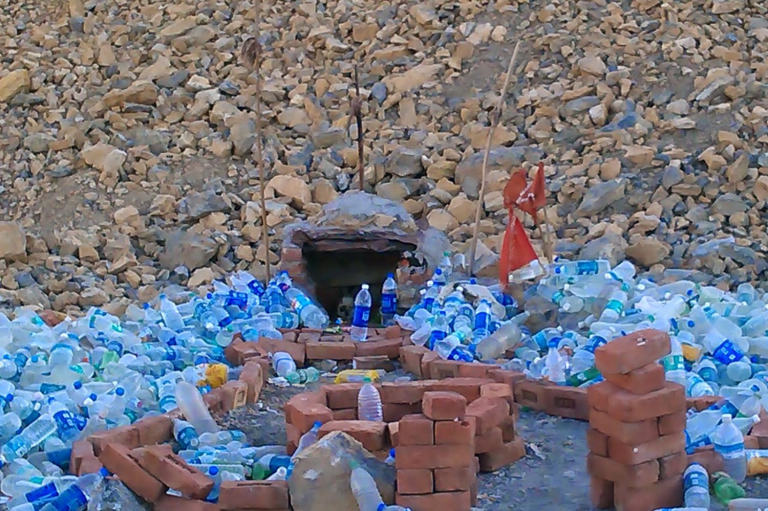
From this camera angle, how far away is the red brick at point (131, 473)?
2818 mm

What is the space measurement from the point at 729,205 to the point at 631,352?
15.8 feet

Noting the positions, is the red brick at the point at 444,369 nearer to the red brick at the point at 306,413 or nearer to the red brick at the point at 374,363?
the red brick at the point at 374,363

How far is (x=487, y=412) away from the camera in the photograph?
3.00m

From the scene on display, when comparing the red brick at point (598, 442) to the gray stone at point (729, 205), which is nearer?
the red brick at point (598, 442)

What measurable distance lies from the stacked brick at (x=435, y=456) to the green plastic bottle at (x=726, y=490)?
77 centimetres

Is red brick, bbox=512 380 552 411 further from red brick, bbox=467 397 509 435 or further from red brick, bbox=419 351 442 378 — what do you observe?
red brick, bbox=467 397 509 435

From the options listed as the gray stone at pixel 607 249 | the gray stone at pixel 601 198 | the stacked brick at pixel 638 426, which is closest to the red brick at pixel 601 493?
the stacked brick at pixel 638 426

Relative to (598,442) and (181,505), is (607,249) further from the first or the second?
(181,505)

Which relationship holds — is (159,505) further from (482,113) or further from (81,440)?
(482,113)

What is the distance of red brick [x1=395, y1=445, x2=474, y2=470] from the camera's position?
8.54 ft

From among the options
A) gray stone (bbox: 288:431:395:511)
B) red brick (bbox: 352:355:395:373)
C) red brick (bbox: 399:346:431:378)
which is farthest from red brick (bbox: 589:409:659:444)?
red brick (bbox: 352:355:395:373)

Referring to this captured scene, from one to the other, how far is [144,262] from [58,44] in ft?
12.8

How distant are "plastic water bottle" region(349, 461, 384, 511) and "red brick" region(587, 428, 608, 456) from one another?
639 mm

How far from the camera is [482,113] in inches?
330
